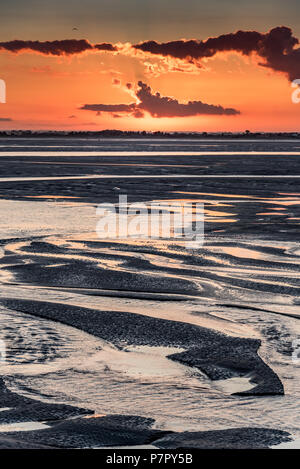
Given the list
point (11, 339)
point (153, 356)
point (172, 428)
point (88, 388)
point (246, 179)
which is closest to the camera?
point (172, 428)

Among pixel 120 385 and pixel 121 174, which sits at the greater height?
pixel 121 174

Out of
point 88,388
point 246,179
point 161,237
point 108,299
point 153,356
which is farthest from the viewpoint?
point 246,179

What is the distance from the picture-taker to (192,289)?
9266 millimetres

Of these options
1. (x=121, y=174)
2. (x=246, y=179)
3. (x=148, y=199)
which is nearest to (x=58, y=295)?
(x=148, y=199)

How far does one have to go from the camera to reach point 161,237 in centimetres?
1401

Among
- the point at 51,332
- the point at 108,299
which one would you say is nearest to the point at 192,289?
the point at 108,299

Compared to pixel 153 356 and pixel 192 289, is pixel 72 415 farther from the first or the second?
pixel 192 289

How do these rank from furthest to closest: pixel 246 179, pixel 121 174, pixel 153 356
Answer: pixel 121 174 → pixel 246 179 → pixel 153 356

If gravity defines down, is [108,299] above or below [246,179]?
below

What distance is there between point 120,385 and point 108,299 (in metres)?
3.16
